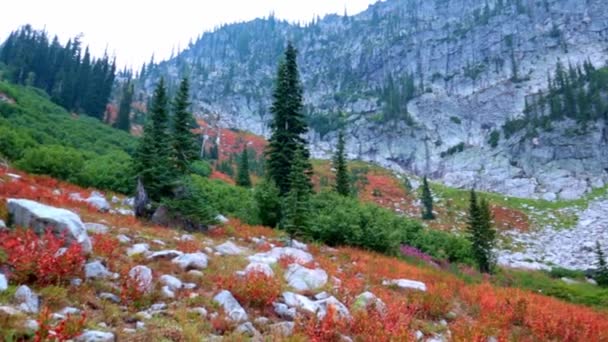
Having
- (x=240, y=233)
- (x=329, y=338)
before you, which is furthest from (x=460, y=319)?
(x=240, y=233)

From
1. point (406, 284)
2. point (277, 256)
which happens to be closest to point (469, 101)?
point (406, 284)

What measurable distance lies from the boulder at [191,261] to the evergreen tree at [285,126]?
48.0 feet

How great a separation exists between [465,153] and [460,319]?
117 metres

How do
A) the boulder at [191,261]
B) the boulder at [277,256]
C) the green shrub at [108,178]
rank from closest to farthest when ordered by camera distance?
the boulder at [191,261] → the boulder at [277,256] → the green shrub at [108,178]

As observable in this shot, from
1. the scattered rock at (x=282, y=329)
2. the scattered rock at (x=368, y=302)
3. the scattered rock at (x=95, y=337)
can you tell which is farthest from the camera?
the scattered rock at (x=368, y=302)

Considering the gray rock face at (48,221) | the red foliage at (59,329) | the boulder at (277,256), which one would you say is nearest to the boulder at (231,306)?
the red foliage at (59,329)

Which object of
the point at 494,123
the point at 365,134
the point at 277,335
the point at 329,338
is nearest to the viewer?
the point at 277,335

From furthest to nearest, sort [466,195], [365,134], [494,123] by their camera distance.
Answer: [365,134] → [494,123] → [466,195]

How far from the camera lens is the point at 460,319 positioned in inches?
319

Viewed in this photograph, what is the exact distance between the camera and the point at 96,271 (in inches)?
254

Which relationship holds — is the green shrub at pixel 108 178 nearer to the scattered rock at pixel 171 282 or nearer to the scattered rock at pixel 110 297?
the scattered rock at pixel 171 282

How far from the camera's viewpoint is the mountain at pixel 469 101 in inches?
3669

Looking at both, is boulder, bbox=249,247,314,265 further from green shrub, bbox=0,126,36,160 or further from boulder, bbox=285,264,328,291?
green shrub, bbox=0,126,36,160

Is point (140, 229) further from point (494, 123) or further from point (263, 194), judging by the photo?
point (494, 123)
